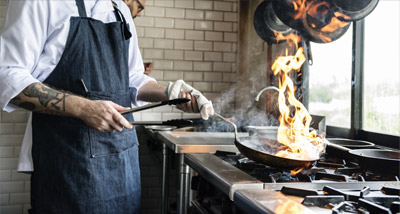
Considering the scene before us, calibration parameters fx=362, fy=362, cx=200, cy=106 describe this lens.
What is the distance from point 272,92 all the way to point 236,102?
28.4 inches

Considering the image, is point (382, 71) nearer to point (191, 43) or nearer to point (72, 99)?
point (72, 99)

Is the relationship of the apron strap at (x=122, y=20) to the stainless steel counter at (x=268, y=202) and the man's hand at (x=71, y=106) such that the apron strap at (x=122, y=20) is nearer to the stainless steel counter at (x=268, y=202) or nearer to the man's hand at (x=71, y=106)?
the man's hand at (x=71, y=106)

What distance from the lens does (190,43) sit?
385cm

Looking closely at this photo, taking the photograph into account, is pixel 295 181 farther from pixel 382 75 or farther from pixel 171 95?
pixel 382 75

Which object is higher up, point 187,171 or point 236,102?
point 236,102

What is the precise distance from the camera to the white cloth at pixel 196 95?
1643mm

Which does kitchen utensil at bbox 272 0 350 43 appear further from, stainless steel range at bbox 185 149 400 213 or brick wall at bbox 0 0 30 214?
brick wall at bbox 0 0 30 214

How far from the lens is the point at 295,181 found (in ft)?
4.23

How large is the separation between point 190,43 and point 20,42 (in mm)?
2513

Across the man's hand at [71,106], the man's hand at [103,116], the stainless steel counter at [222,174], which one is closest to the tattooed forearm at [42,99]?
the man's hand at [71,106]

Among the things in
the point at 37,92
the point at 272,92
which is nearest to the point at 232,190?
the point at 37,92

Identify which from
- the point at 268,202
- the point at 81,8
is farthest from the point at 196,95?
the point at 268,202

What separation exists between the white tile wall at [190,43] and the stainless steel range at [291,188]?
2120mm

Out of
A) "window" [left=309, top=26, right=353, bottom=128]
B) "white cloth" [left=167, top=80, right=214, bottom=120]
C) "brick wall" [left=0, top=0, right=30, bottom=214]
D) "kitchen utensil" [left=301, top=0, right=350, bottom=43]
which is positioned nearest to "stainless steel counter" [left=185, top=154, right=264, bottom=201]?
"white cloth" [left=167, top=80, right=214, bottom=120]
